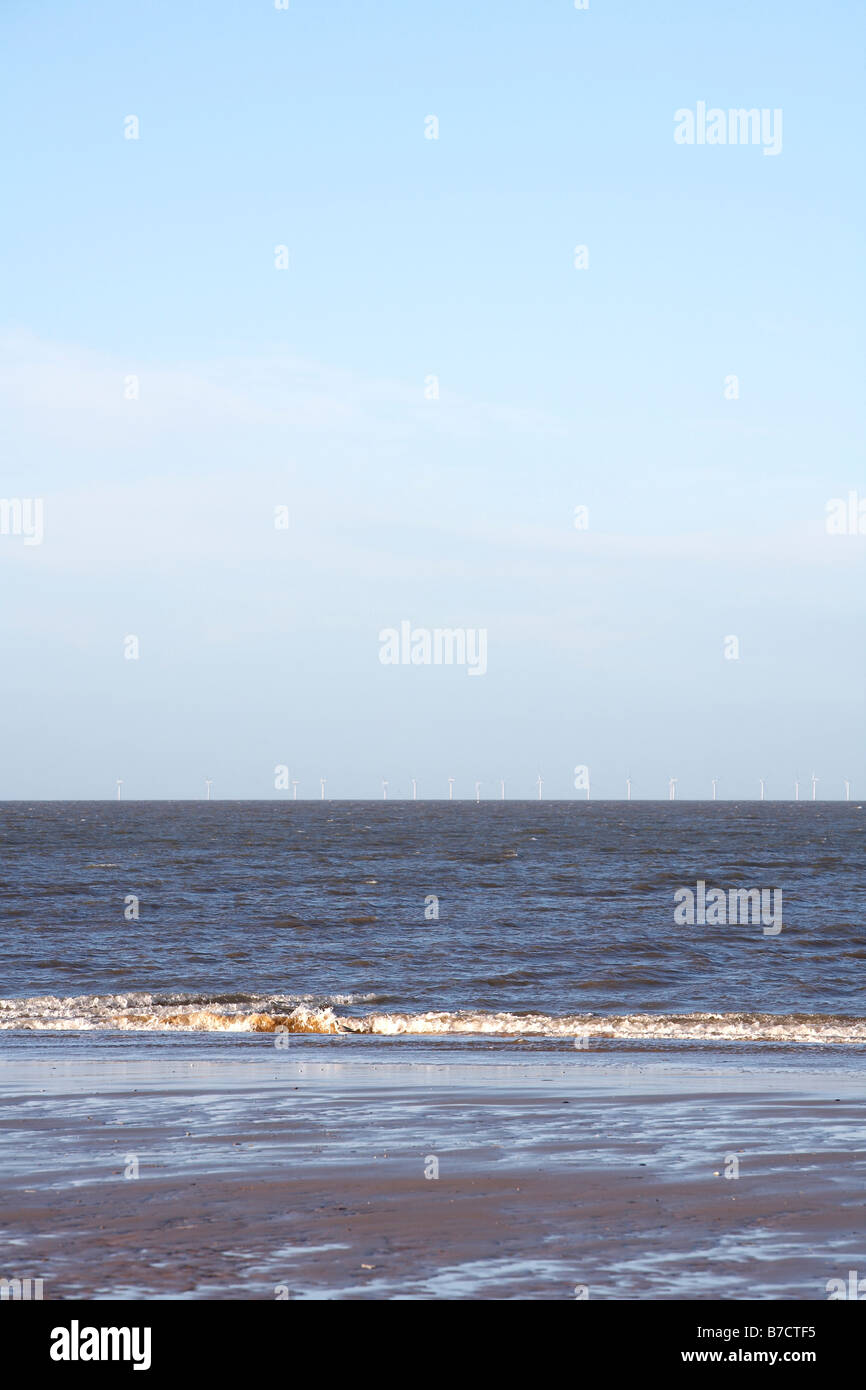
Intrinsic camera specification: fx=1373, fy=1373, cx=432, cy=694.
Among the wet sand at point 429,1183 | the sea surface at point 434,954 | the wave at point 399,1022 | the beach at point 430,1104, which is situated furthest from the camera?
the sea surface at point 434,954

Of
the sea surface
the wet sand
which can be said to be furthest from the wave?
the wet sand

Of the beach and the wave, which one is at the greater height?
the beach

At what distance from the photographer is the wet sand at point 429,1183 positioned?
852 centimetres

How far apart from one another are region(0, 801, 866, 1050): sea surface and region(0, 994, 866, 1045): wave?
5cm

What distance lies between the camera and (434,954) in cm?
3494

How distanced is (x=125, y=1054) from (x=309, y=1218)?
1073cm

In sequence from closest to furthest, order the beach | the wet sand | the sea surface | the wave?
the wet sand, the beach, the wave, the sea surface

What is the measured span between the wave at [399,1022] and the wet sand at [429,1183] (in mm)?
5788

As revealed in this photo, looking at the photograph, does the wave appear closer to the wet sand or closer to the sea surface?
the sea surface

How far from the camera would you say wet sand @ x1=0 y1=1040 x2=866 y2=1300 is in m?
8.52

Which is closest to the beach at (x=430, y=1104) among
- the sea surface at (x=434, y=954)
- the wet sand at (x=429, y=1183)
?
the wet sand at (x=429, y=1183)

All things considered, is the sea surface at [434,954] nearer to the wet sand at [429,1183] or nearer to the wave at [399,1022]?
the wave at [399,1022]
